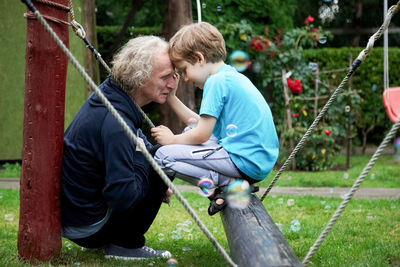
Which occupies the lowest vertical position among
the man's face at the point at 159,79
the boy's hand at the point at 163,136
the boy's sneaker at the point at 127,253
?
the boy's sneaker at the point at 127,253

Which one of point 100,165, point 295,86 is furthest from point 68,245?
point 295,86

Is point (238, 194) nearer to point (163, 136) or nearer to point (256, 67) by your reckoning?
point (163, 136)

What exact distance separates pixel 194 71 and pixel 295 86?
15.6 feet

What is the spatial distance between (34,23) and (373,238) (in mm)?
2632

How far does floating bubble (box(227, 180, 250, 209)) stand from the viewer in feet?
8.30

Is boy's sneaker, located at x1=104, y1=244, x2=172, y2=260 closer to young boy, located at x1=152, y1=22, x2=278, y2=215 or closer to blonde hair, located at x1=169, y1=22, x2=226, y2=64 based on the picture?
young boy, located at x1=152, y1=22, x2=278, y2=215

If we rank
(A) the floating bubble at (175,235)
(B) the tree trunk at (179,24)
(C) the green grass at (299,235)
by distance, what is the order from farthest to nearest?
(B) the tree trunk at (179,24), (A) the floating bubble at (175,235), (C) the green grass at (299,235)

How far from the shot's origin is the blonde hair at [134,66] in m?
2.65

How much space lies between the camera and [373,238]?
349cm

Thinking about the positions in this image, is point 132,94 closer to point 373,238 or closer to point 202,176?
point 202,176

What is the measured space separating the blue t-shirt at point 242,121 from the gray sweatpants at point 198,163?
0.06 meters

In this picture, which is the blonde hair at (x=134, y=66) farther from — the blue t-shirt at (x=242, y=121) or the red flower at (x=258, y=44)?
the red flower at (x=258, y=44)

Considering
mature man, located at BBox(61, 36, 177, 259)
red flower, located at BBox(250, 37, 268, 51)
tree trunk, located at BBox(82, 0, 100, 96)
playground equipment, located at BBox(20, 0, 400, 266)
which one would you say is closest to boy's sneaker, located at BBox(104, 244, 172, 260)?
mature man, located at BBox(61, 36, 177, 259)

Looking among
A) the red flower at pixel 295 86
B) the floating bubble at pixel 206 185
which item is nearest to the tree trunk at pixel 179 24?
the red flower at pixel 295 86
